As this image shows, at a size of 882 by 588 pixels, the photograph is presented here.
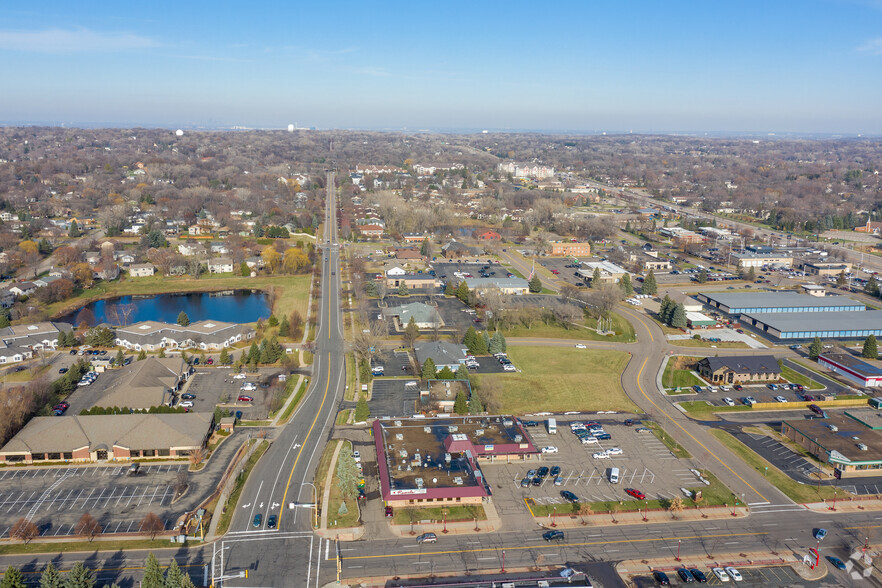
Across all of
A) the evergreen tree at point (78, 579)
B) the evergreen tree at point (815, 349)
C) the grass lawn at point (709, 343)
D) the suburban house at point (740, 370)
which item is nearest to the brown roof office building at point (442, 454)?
the evergreen tree at point (78, 579)

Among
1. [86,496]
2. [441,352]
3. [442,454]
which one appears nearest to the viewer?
[86,496]

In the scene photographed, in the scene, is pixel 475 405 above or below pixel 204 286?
above

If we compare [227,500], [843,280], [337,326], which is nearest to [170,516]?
[227,500]

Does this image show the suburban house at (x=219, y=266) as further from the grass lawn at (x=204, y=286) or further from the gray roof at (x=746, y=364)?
the gray roof at (x=746, y=364)

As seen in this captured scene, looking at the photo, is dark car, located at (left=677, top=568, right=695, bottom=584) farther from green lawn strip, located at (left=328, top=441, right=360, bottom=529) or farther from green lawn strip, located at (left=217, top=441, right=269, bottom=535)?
green lawn strip, located at (left=217, top=441, right=269, bottom=535)

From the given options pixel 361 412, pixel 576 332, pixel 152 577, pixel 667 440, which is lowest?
pixel 667 440

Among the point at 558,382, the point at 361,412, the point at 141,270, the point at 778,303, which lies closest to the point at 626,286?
the point at 778,303

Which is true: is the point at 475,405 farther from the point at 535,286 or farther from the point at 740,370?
the point at 535,286
